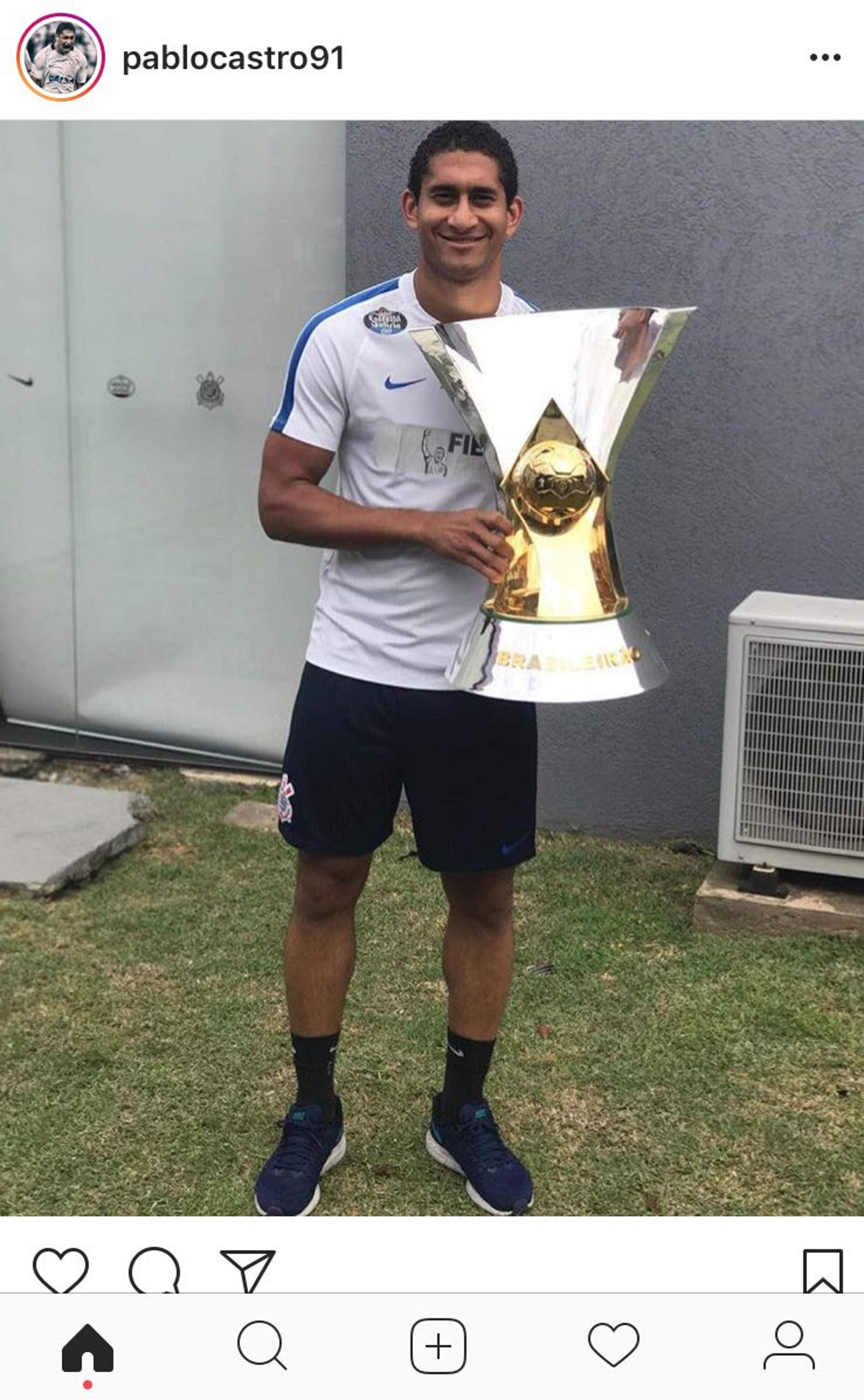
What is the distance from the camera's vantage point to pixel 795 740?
13.0 feet

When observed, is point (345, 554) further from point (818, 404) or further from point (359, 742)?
point (818, 404)

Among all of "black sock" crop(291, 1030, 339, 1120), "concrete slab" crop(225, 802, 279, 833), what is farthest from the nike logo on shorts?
"concrete slab" crop(225, 802, 279, 833)

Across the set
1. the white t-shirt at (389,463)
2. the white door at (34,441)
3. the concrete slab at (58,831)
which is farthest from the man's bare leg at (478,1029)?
the white door at (34,441)

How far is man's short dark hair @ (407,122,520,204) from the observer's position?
Result: 2.55 m

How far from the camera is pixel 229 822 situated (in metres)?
4.80

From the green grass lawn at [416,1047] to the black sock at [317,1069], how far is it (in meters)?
0.15

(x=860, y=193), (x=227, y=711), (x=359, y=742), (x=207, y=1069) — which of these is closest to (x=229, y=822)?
(x=227, y=711)

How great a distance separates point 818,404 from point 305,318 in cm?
158

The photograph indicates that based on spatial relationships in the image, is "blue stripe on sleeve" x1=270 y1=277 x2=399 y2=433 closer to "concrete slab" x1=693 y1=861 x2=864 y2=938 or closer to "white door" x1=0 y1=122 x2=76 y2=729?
"concrete slab" x1=693 y1=861 x2=864 y2=938

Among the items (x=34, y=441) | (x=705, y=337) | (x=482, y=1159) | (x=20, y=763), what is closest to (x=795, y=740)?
(x=705, y=337)

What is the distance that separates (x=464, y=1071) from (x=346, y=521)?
1066mm

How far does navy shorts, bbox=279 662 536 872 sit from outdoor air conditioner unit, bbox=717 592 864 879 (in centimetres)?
127

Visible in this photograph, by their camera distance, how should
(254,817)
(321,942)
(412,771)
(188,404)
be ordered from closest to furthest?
(412,771) < (321,942) < (254,817) < (188,404)
